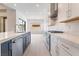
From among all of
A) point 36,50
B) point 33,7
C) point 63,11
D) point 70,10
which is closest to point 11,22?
point 33,7

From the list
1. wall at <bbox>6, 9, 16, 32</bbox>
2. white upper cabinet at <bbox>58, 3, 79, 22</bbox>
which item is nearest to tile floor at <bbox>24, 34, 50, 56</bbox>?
wall at <bbox>6, 9, 16, 32</bbox>

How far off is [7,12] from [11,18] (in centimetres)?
35

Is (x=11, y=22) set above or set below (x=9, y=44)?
above

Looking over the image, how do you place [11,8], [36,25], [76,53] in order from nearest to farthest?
[76,53] < [11,8] < [36,25]

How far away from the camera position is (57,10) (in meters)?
3.90

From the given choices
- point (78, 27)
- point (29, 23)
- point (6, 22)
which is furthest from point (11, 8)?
point (29, 23)

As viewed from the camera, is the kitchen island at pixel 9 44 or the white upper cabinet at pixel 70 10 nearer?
the kitchen island at pixel 9 44

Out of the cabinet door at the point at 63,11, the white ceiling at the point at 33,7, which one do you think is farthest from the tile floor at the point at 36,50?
the white ceiling at the point at 33,7

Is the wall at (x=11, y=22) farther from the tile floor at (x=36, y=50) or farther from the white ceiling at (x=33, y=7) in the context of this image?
the tile floor at (x=36, y=50)

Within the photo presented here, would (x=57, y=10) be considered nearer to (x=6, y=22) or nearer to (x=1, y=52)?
(x=1, y=52)

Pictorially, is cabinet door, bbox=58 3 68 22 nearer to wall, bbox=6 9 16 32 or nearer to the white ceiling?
Result: the white ceiling

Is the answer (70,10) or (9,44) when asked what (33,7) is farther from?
(9,44)

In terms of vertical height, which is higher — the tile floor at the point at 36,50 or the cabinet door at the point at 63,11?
the cabinet door at the point at 63,11

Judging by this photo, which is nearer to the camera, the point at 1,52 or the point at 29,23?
the point at 1,52
